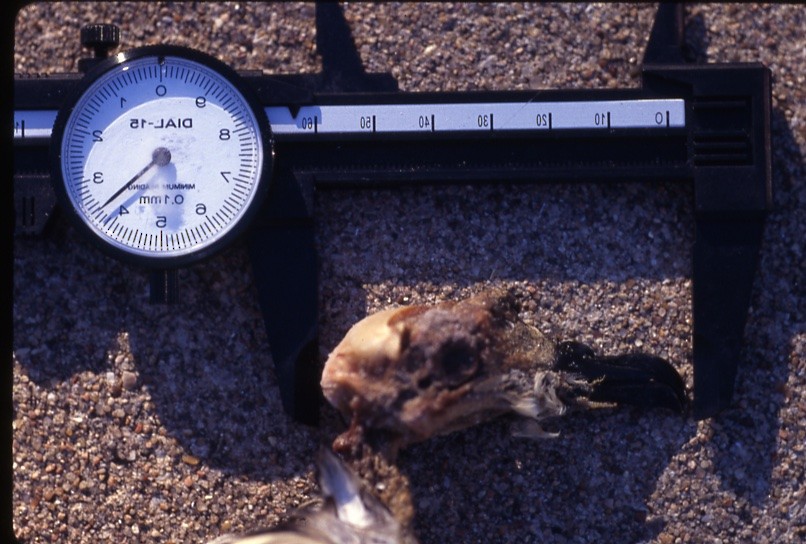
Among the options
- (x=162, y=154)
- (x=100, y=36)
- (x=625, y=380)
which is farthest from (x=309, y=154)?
(x=625, y=380)

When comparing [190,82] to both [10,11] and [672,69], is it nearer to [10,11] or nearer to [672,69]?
[10,11]

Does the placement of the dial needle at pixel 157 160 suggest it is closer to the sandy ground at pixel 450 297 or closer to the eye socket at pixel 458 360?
the sandy ground at pixel 450 297

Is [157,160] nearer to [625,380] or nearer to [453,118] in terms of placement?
Answer: [453,118]

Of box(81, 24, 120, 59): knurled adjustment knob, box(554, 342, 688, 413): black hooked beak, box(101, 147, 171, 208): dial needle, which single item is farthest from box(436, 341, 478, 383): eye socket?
box(81, 24, 120, 59): knurled adjustment knob

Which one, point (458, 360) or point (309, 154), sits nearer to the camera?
point (458, 360)

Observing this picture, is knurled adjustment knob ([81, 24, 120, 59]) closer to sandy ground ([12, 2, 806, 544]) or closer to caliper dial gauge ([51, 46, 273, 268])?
caliper dial gauge ([51, 46, 273, 268])

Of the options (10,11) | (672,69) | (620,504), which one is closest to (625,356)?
(620,504)

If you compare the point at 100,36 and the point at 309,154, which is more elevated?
the point at 100,36

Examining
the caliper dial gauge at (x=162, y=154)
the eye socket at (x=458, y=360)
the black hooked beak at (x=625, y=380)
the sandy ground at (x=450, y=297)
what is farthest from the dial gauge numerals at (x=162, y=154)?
the black hooked beak at (x=625, y=380)
